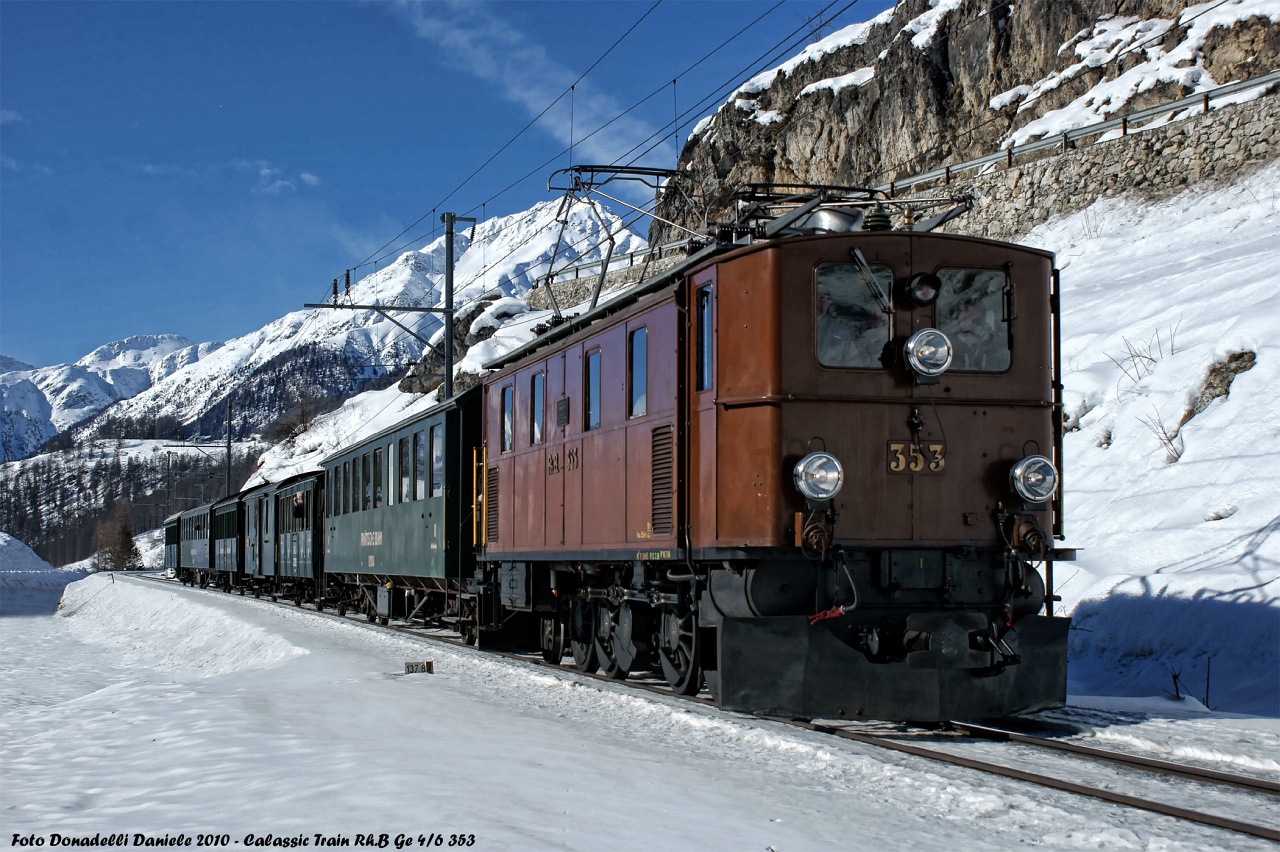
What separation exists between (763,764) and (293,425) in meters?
106

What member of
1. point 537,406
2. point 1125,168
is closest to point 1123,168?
point 1125,168

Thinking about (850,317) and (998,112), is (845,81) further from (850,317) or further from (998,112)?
(850,317)

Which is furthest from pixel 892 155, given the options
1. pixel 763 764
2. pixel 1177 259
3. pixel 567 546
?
pixel 763 764

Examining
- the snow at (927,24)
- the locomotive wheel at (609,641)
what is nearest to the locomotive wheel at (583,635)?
the locomotive wheel at (609,641)

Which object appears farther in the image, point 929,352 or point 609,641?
point 609,641

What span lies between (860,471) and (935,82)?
5191 cm

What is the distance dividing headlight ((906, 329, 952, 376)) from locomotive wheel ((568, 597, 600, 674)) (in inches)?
203

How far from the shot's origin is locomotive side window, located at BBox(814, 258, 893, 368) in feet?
28.5

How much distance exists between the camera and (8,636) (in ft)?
115

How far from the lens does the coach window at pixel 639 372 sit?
1027 centimetres

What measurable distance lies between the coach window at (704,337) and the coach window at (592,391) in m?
2.30

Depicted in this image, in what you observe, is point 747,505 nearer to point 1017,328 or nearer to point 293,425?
point 1017,328

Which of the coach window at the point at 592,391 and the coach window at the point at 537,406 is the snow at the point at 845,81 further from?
the coach window at the point at 592,391

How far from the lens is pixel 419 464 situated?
724 inches
